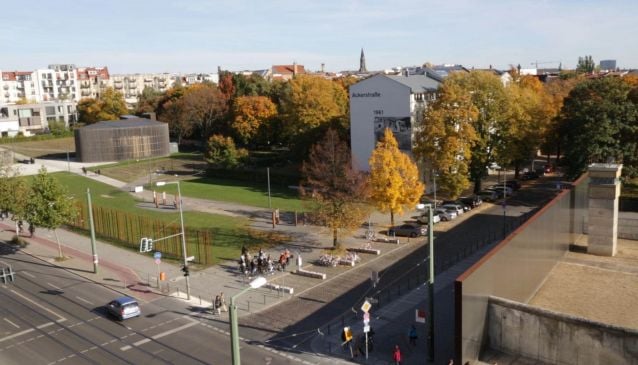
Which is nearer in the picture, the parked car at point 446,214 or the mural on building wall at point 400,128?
the parked car at point 446,214

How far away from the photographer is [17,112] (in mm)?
146125

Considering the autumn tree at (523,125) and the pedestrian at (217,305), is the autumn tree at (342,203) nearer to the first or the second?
the pedestrian at (217,305)

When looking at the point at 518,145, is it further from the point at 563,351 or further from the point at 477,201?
the point at 563,351

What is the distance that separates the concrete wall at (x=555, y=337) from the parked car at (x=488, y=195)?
36578 millimetres

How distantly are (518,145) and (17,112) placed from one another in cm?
13423

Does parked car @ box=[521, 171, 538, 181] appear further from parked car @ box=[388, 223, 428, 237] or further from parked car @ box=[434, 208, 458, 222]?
parked car @ box=[388, 223, 428, 237]

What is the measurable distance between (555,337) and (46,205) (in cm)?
3805

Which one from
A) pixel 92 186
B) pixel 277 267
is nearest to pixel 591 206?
pixel 277 267

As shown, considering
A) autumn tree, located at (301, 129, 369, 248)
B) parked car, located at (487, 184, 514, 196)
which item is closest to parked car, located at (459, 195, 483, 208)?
parked car, located at (487, 184, 514, 196)

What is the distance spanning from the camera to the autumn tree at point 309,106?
261 ft

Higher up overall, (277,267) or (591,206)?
(591,206)

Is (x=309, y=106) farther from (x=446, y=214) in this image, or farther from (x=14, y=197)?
(x=14, y=197)

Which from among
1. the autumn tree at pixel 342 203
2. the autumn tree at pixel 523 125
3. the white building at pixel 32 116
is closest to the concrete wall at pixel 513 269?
the autumn tree at pixel 342 203

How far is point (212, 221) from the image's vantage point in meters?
54.8
